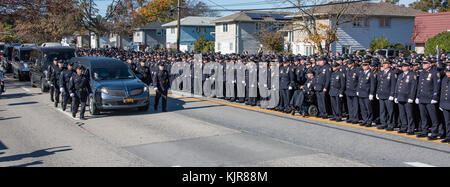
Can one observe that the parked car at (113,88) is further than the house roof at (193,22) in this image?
No

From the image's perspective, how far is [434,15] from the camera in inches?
1849

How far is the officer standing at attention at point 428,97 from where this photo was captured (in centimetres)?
1070

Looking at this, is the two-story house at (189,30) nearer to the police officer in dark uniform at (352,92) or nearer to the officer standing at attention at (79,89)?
the officer standing at attention at (79,89)

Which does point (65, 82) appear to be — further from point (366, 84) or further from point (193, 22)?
point (193, 22)

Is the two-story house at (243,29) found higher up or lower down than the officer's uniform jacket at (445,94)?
higher up

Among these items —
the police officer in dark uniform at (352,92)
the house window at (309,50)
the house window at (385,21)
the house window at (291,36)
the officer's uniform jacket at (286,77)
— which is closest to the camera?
the police officer in dark uniform at (352,92)

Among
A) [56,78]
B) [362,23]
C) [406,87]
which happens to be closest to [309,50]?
[362,23]

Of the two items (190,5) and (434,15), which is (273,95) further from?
(190,5)

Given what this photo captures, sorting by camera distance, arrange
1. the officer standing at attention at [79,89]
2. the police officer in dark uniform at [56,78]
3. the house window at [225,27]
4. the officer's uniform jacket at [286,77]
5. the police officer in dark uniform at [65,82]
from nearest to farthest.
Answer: the officer standing at attention at [79,89]
the officer's uniform jacket at [286,77]
the police officer in dark uniform at [65,82]
the police officer in dark uniform at [56,78]
the house window at [225,27]

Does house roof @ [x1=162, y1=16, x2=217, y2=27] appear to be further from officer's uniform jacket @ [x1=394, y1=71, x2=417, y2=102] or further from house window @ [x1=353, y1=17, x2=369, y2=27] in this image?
officer's uniform jacket @ [x1=394, y1=71, x2=417, y2=102]

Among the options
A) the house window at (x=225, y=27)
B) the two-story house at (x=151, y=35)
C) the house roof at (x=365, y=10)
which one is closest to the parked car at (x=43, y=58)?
the house roof at (x=365, y=10)

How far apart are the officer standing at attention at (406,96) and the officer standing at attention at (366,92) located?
834 millimetres

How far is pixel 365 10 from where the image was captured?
36750 mm
